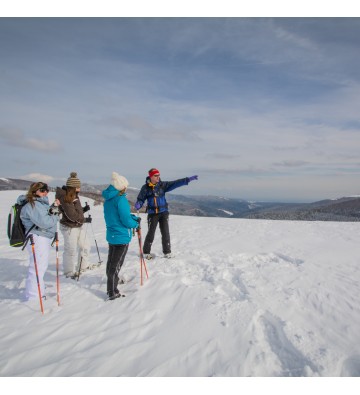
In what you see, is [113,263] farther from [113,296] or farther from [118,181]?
[118,181]

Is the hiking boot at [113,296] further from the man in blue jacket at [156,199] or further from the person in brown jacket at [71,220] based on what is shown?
the man in blue jacket at [156,199]

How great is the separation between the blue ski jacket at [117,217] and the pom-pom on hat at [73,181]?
1566 mm

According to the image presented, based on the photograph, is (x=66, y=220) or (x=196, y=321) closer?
(x=196, y=321)

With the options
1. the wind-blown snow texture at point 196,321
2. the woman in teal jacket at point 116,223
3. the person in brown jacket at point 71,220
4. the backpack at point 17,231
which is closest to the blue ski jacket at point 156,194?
the wind-blown snow texture at point 196,321

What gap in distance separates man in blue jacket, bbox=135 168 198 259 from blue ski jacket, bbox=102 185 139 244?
2159mm

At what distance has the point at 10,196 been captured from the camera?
1180 inches

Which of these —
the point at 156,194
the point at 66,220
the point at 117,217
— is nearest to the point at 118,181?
the point at 117,217

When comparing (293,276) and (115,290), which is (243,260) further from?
(115,290)

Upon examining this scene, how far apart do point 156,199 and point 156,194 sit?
0.51ft

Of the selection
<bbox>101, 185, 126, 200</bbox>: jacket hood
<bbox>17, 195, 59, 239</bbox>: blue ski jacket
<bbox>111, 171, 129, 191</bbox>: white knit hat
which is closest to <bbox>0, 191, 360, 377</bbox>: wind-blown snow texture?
<bbox>17, 195, 59, 239</bbox>: blue ski jacket

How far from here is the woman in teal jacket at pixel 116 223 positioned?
5012mm

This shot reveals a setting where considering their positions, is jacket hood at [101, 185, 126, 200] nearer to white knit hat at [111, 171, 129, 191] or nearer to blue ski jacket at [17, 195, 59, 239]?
white knit hat at [111, 171, 129, 191]

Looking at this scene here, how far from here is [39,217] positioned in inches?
199

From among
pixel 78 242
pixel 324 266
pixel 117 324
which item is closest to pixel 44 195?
pixel 78 242
